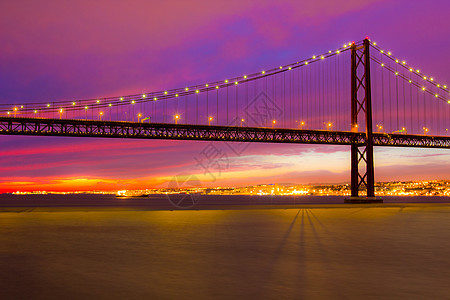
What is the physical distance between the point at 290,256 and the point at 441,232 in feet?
38.8

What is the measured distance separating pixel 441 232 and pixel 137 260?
15.6 metres

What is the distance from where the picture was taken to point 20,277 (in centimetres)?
1001

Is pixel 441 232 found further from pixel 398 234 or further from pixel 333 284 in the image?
pixel 333 284

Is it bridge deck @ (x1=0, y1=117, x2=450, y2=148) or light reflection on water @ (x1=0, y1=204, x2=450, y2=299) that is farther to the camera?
bridge deck @ (x1=0, y1=117, x2=450, y2=148)

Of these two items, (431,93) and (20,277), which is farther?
(431,93)

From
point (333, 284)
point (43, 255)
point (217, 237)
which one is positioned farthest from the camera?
point (217, 237)

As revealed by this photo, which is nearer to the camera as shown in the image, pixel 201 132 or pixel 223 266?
pixel 223 266

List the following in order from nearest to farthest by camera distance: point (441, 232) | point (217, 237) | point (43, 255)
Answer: point (43, 255)
point (217, 237)
point (441, 232)

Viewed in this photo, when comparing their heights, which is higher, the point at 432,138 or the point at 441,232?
the point at 432,138

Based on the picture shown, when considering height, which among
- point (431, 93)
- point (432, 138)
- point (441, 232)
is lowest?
point (441, 232)

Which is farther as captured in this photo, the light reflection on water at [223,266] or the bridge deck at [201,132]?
the bridge deck at [201,132]

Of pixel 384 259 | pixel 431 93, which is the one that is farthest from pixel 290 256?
pixel 431 93

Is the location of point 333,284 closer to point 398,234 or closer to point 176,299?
point 176,299

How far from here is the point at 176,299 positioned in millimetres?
8070
